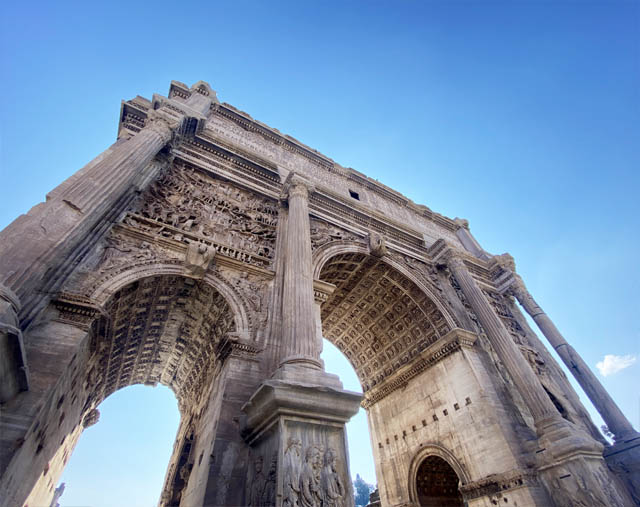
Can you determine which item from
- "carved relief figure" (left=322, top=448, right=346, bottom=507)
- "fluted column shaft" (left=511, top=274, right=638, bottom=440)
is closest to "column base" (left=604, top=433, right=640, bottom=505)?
"fluted column shaft" (left=511, top=274, right=638, bottom=440)

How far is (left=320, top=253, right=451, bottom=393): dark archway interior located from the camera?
12.0 meters

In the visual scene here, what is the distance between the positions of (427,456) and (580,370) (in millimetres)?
5864

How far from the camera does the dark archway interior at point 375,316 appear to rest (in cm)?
1201

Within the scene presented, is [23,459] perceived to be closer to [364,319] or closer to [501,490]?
[501,490]

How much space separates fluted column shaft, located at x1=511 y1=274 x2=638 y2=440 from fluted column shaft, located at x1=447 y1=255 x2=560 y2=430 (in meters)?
2.79

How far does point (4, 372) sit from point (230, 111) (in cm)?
1200

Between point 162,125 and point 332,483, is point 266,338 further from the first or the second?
point 162,125

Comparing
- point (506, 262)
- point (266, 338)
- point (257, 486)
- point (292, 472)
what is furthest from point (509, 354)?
point (257, 486)

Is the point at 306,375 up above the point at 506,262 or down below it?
below

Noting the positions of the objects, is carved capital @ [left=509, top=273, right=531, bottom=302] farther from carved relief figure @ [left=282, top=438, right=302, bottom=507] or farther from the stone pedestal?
carved relief figure @ [left=282, top=438, right=302, bottom=507]

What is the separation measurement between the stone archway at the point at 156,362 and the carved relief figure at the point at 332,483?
1.85 meters

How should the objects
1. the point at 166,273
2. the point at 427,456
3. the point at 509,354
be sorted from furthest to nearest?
the point at 427,456 < the point at 509,354 < the point at 166,273

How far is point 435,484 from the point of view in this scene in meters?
11.0

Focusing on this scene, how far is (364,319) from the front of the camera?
1367cm
